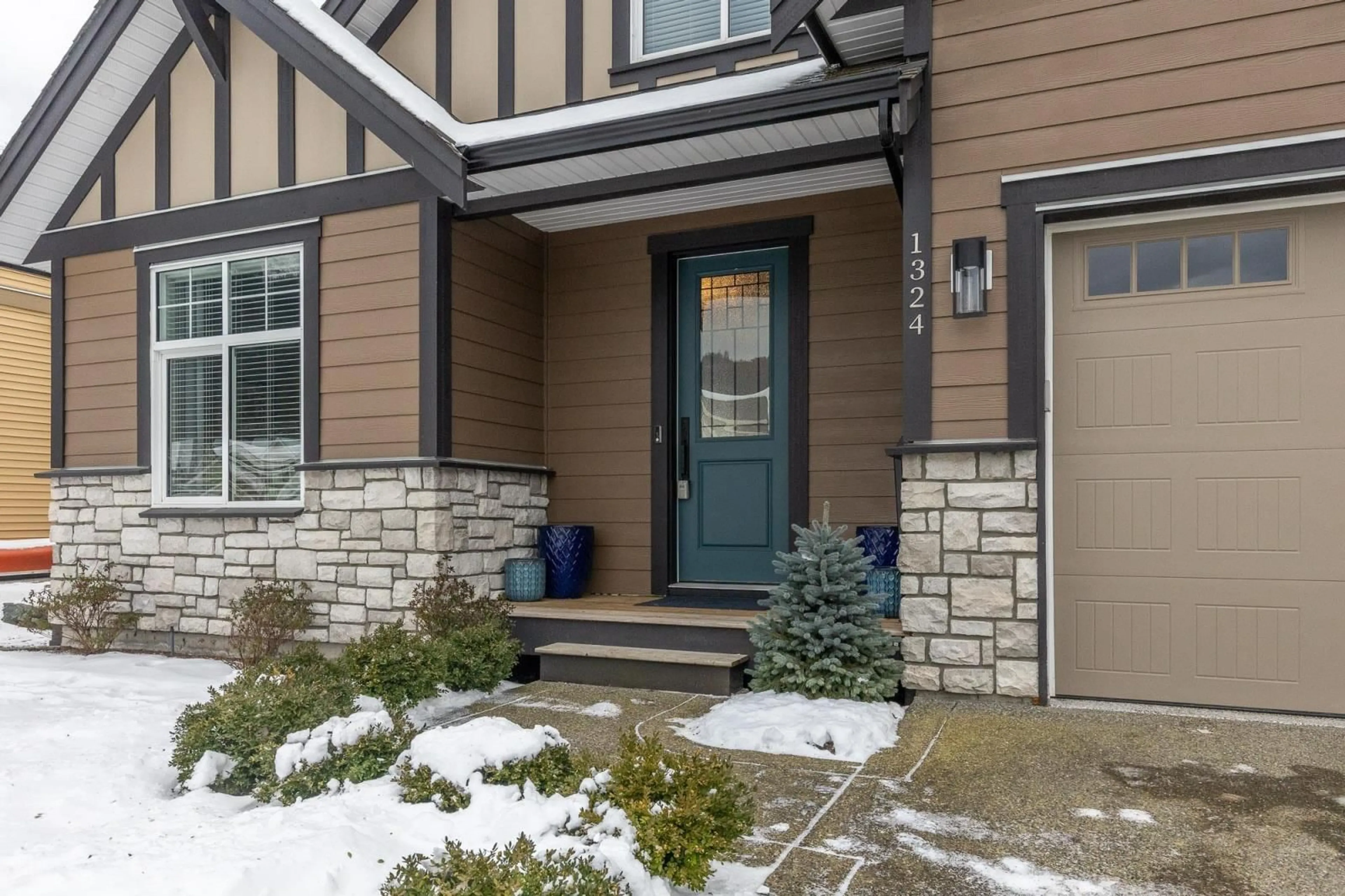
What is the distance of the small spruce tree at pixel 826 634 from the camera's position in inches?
161

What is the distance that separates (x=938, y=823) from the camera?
277cm

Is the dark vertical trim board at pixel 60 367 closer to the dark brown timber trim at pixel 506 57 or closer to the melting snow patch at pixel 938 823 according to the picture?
the dark brown timber trim at pixel 506 57

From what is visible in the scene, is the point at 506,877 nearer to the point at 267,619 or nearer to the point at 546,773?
the point at 546,773

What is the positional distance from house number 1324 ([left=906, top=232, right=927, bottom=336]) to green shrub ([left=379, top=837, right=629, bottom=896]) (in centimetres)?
295

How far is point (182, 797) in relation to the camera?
3.12 meters

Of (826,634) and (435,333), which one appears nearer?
(826,634)

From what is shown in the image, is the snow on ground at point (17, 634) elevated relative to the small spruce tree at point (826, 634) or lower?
lower

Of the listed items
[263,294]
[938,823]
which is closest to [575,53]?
[263,294]

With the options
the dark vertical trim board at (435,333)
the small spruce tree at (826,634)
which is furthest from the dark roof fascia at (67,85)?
the small spruce tree at (826,634)

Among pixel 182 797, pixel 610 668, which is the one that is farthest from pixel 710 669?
pixel 182 797

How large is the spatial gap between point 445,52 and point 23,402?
32.8ft

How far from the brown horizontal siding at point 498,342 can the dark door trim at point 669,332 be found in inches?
32.3

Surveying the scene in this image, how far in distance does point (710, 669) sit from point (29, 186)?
5.83 metres

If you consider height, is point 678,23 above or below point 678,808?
→ above
